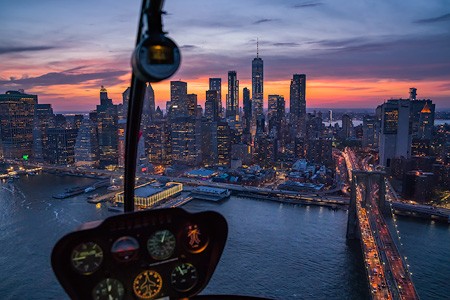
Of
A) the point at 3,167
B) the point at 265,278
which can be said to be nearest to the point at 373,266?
the point at 265,278

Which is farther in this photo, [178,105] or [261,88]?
[261,88]

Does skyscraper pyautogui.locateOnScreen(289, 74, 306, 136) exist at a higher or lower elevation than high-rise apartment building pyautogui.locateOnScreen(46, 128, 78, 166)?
higher

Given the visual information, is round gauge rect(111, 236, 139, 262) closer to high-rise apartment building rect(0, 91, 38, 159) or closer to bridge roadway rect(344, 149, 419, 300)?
bridge roadway rect(344, 149, 419, 300)

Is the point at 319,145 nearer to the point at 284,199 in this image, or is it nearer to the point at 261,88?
the point at 284,199

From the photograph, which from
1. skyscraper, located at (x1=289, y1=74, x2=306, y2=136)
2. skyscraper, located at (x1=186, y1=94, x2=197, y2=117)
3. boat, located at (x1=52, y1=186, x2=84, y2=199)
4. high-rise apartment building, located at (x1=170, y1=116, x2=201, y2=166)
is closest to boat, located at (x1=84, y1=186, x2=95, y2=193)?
boat, located at (x1=52, y1=186, x2=84, y2=199)

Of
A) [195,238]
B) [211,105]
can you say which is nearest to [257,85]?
[211,105]

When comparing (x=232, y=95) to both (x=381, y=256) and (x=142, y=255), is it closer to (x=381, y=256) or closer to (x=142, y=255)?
(x=381, y=256)
